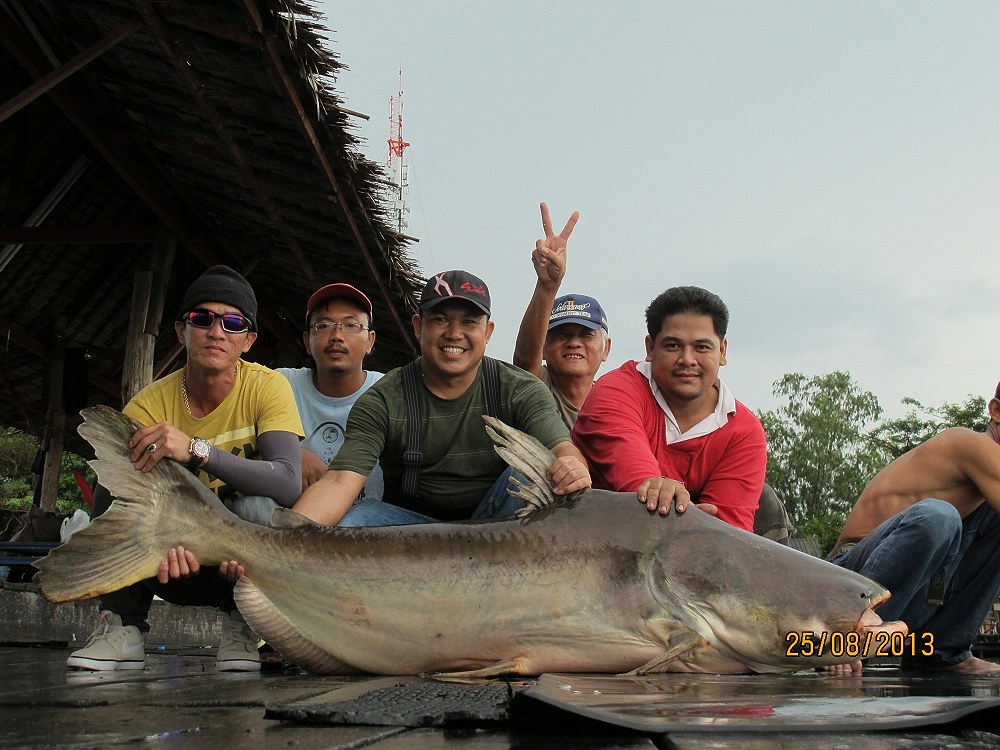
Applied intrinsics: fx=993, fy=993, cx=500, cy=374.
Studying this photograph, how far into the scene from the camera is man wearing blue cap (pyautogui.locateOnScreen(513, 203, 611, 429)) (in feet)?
16.5

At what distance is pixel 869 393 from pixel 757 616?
131 feet

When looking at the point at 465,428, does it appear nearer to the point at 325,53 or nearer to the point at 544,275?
the point at 544,275

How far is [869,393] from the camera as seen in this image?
4047 cm

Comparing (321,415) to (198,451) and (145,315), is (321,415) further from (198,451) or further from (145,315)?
(145,315)

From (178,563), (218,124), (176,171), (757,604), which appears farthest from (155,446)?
(176,171)

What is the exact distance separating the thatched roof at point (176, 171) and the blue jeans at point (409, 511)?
2679 mm

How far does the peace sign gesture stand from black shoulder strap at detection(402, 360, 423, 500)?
1197 millimetres

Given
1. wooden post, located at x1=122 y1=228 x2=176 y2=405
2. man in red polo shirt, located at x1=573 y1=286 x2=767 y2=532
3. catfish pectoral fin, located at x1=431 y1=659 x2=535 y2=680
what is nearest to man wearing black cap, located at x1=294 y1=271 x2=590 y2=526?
man in red polo shirt, located at x1=573 y1=286 x2=767 y2=532

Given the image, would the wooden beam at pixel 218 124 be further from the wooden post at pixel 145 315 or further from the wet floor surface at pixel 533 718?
the wet floor surface at pixel 533 718

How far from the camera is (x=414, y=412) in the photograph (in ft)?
13.2

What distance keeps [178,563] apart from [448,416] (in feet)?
4.09

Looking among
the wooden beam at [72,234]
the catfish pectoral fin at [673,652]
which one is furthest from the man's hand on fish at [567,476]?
the wooden beam at [72,234]

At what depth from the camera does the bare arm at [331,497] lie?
3.71m
